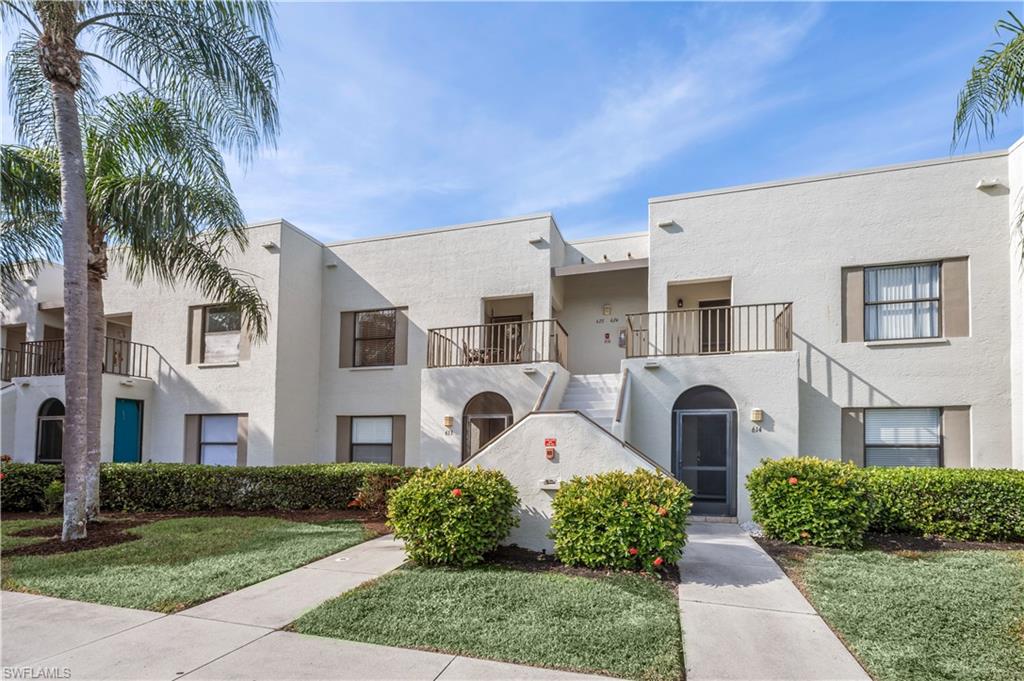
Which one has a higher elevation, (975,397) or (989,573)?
(975,397)

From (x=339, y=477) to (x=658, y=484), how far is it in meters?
7.34

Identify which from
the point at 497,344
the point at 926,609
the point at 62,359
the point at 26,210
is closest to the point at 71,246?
the point at 26,210

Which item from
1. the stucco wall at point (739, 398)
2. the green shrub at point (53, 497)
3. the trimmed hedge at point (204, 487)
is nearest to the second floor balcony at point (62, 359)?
the trimmed hedge at point (204, 487)

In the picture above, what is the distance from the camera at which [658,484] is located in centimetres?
731

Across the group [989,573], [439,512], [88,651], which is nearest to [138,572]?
[88,651]

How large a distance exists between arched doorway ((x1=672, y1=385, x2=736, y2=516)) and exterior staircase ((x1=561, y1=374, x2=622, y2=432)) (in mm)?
1372

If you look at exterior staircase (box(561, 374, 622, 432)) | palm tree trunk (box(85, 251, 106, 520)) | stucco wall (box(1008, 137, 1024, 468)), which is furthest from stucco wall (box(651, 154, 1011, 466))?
palm tree trunk (box(85, 251, 106, 520))

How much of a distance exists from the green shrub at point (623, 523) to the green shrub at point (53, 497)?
10.9 m

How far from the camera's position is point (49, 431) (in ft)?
55.1

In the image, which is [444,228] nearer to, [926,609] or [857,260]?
[857,260]

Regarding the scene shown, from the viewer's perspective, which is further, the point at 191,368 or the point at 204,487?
the point at 191,368

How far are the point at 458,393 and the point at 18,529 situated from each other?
26.9ft

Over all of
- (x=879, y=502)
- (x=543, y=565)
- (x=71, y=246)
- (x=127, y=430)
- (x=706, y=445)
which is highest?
(x=71, y=246)

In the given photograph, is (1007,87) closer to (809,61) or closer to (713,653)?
(809,61)
